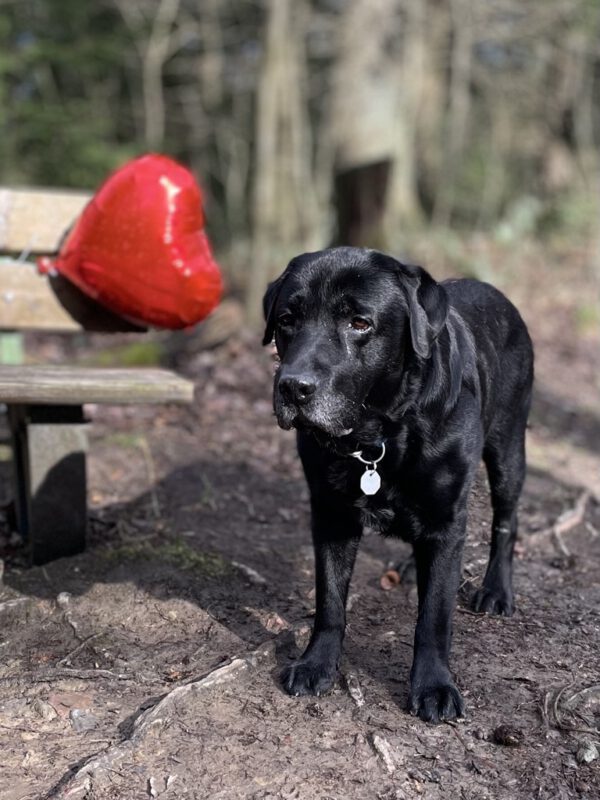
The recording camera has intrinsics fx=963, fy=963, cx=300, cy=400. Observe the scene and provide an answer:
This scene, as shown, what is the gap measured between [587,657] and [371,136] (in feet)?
31.6

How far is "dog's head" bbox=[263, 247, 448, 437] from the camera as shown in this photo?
282 centimetres

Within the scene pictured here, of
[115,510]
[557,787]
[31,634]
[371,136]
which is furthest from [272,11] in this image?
[557,787]

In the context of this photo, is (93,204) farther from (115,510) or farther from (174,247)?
(115,510)

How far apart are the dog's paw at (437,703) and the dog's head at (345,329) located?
0.85 metres

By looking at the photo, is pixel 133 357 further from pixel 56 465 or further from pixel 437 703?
pixel 437 703

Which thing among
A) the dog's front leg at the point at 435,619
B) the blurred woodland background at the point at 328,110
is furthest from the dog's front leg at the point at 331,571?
the blurred woodland background at the point at 328,110

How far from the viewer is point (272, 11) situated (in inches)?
388

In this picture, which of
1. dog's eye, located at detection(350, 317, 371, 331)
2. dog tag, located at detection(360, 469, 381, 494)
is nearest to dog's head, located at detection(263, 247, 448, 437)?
dog's eye, located at detection(350, 317, 371, 331)

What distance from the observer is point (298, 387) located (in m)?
2.78

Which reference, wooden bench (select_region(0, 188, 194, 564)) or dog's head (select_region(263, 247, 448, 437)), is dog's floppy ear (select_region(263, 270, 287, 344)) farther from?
wooden bench (select_region(0, 188, 194, 564))

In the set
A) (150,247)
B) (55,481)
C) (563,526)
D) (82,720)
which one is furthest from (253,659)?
(563,526)

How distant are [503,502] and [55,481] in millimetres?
1952

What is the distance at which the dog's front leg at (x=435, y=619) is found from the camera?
2990mm

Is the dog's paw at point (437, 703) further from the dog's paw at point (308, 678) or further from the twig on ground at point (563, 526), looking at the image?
the twig on ground at point (563, 526)
